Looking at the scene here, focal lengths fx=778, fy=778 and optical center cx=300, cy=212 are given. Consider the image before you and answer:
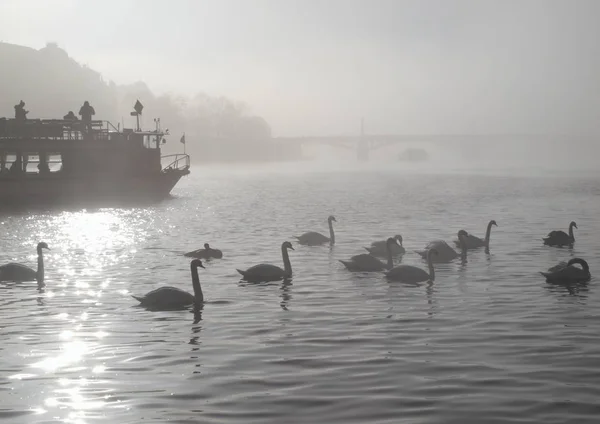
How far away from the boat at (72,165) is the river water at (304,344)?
33.4 meters

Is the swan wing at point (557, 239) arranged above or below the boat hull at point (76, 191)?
below

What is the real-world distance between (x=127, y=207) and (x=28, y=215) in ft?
31.0

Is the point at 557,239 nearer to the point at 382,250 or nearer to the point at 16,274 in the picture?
the point at 382,250

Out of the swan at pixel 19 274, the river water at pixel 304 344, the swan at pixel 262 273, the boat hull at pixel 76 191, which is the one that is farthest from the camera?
the boat hull at pixel 76 191

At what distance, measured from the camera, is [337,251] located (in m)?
30.6

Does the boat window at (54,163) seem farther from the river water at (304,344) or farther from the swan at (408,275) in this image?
the swan at (408,275)

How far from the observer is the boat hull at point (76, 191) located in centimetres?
6209

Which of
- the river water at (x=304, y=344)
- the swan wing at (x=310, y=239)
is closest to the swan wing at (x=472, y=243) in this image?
the river water at (x=304, y=344)

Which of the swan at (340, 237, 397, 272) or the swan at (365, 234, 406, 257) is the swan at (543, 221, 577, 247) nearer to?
the swan at (365, 234, 406, 257)

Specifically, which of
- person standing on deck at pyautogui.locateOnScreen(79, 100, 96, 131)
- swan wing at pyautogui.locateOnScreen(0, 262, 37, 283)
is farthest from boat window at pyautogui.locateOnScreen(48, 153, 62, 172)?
swan wing at pyautogui.locateOnScreen(0, 262, 37, 283)

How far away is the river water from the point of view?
1130cm

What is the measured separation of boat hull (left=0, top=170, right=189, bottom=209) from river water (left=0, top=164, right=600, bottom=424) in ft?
109

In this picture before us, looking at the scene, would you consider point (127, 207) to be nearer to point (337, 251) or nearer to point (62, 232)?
point (62, 232)

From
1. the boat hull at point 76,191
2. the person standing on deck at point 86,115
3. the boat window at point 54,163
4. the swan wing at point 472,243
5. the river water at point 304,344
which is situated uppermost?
the person standing on deck at point 86,115
